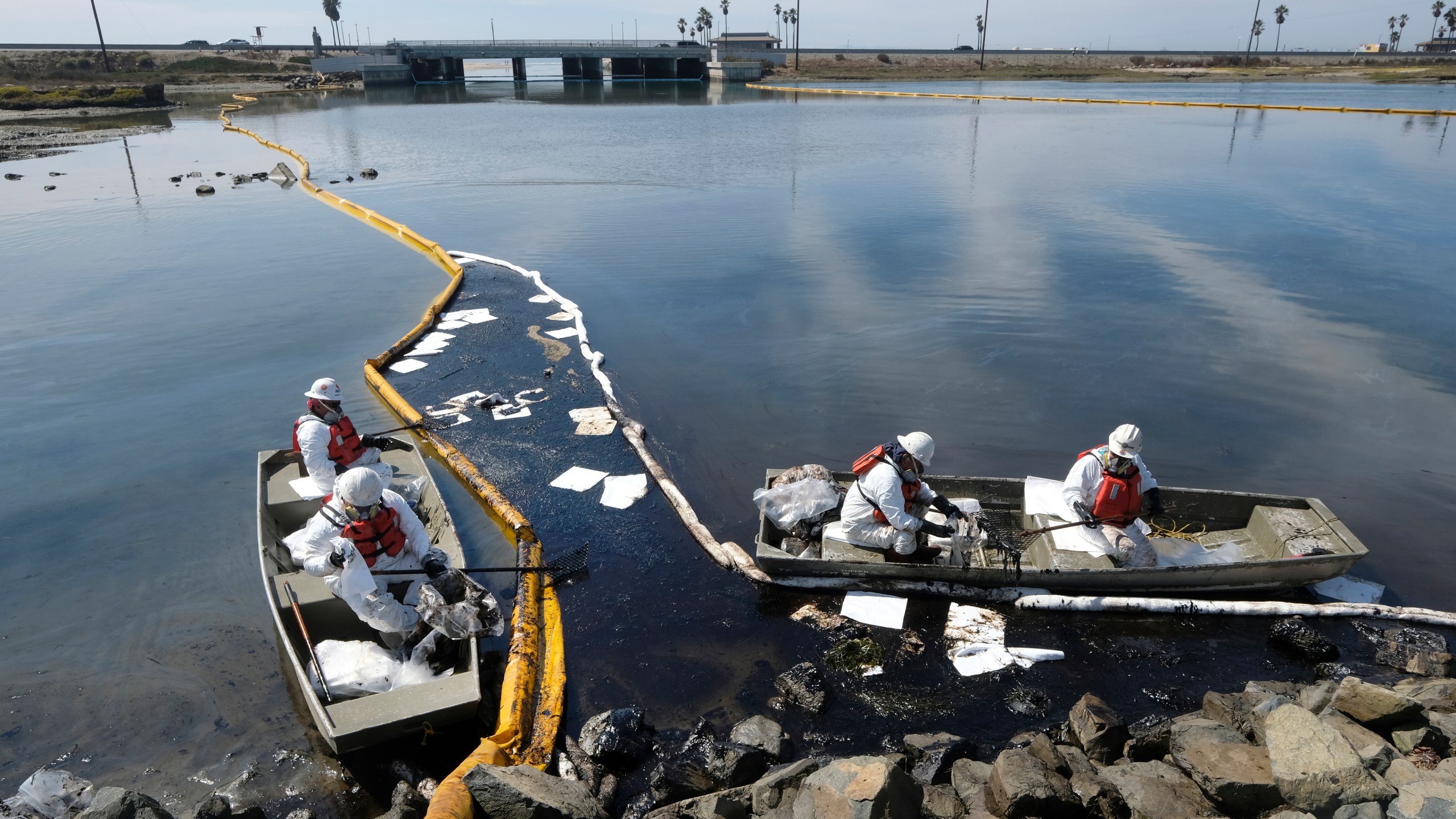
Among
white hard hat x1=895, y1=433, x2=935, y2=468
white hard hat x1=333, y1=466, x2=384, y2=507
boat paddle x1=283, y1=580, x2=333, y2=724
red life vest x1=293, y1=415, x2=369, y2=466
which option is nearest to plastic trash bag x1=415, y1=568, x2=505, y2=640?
boat paddle x1=283, y1=580, x2=333, y2=724

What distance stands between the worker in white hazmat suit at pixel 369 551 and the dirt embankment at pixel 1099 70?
111886mm

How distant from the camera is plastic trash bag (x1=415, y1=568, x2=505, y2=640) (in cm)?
784

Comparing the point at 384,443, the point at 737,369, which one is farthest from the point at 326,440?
the point at 737,369

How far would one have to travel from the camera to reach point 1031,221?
28.8m

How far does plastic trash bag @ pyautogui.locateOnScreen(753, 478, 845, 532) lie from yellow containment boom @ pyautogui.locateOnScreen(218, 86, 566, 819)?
2896 mm

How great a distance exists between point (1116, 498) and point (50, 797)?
11.0 m

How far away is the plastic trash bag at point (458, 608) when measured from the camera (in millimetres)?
7844

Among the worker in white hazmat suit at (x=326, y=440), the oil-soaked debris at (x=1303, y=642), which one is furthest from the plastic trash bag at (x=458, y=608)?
the oil-soaked debris at (x=1303, y=642)

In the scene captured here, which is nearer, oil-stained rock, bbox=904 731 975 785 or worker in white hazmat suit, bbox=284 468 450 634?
oil-stained rock, bbox=904 731 975 785

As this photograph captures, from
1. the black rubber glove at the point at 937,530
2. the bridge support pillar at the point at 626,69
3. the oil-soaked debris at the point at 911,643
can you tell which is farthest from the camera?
the bridge support pillar at the point at 626,69

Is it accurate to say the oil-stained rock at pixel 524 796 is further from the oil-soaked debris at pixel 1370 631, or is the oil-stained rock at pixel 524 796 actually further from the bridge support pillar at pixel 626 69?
the bridge support pillar at pixel 626 69

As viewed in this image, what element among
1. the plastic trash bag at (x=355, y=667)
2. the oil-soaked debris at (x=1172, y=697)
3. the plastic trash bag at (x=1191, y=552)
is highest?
the plastic trash bag at (x=355, y=667)

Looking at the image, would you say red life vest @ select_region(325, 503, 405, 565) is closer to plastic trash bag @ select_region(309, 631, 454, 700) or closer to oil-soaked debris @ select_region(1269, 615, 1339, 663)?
plastic trash bag @ select_region(309, 631, 454, 700)

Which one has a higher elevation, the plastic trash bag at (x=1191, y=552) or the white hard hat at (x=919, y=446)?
the white hard hat at (x=919, y=446)
